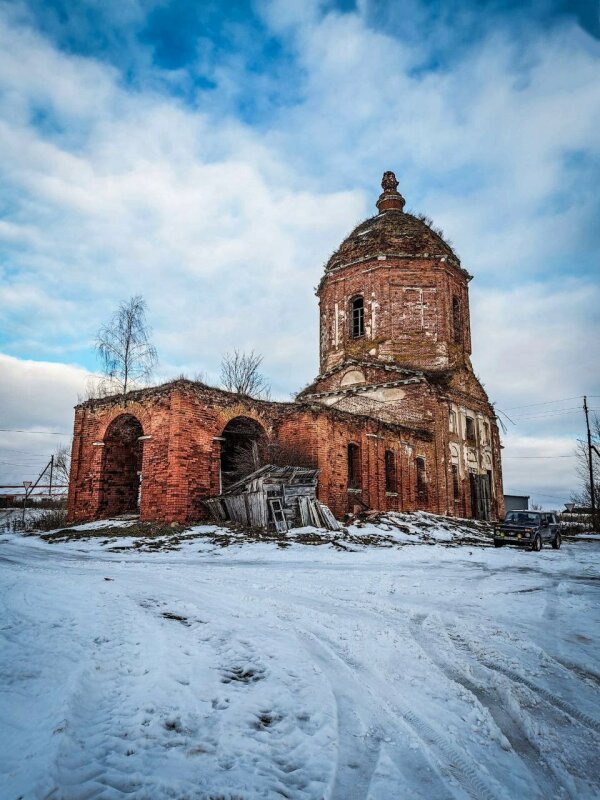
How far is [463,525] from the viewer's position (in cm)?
2158

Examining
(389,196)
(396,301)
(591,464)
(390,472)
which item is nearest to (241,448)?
(390,472)

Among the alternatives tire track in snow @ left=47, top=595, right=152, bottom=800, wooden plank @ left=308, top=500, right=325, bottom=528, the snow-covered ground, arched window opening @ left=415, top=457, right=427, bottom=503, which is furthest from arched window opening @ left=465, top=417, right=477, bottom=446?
tire track in snow @ left=47, top=595, right=152, bottom=800

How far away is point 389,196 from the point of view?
104 feet

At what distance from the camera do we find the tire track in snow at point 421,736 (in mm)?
2285

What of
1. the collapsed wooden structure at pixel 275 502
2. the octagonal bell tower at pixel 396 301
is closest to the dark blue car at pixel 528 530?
the collapsed wooden structure at pixel 275 502

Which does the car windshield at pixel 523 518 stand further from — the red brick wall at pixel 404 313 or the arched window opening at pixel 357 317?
the arched window opening at pixel 357 317

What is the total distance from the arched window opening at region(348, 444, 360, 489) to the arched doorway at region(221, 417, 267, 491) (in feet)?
13.0

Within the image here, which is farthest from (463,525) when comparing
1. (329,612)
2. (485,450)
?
(329,612)

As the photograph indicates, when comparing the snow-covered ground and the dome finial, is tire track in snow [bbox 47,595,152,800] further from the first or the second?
the dome finial

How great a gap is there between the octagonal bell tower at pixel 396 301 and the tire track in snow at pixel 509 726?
2247cm

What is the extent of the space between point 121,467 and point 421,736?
18.2m

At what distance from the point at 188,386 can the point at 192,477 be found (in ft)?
9.74

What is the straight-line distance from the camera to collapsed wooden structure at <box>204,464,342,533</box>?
49.1 feet

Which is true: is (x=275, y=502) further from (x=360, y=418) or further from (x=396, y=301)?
(x=396, y=301)
